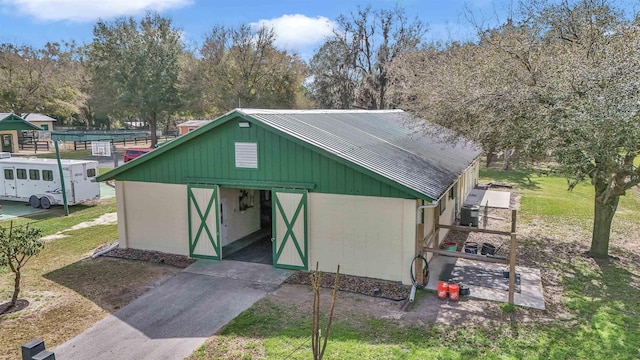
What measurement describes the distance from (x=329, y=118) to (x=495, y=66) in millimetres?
5649

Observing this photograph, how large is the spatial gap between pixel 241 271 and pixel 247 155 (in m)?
2.93

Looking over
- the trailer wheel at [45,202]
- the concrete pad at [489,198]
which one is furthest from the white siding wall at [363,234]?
the trailer wheel at [45,202]

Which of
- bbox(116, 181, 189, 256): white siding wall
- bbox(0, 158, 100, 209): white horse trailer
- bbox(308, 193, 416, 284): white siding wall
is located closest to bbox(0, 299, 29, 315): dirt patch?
bbox(116, 181, 189, 256): white siding wall

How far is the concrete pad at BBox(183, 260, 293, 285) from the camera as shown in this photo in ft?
35.8

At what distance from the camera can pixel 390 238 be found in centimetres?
1037

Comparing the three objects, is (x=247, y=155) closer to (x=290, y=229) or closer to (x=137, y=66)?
(x=290, y=229)

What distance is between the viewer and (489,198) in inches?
851

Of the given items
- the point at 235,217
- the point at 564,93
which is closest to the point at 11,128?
the point at 235,217

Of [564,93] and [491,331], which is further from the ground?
[564,93]

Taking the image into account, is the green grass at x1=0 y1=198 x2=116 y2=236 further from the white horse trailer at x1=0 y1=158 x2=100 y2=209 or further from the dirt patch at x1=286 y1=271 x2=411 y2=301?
the dirt patch at x1=286 y1=271 x2=411 y2=301

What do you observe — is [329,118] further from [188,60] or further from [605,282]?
[188,60]

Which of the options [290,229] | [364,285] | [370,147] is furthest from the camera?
[370,147]

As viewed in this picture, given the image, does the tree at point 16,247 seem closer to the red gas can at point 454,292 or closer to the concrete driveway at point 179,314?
the concrete driveway at point 179,314

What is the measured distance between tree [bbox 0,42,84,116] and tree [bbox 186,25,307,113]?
1380cm
